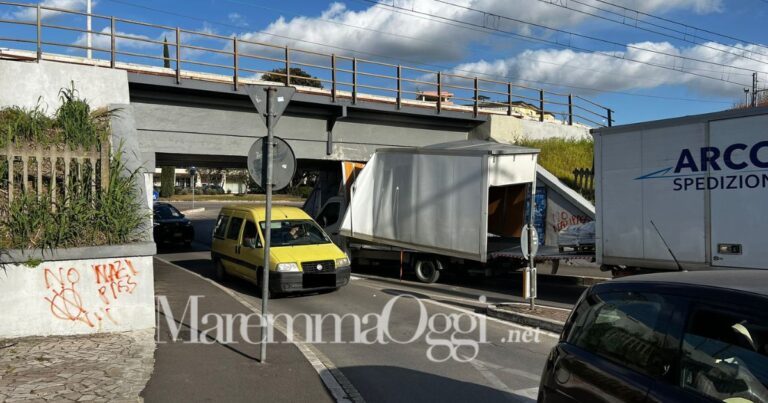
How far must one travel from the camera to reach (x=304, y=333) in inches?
328

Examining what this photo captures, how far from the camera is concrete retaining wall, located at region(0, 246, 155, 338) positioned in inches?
277

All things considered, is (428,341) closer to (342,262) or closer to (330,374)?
(330,374)

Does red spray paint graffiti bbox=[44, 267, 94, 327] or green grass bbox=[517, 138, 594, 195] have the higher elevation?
green grass bbox=[517, 138, 594, 195]

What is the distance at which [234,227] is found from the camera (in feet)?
43.4

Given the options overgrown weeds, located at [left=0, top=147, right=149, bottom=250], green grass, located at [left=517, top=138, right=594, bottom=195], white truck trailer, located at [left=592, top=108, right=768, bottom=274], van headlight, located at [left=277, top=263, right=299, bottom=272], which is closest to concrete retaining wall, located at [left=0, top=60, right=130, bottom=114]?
overgrown weeds, located at [left=0, top=147, right=149, bottom=250]

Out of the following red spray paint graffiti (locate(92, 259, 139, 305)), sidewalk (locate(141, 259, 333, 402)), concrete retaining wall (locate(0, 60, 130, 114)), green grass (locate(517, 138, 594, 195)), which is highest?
concrete retaining wall (locate(0, 60, 130, 114))

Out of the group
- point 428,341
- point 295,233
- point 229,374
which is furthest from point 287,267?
point 229,374

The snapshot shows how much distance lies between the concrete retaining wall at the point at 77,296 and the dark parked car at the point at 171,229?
14.3m

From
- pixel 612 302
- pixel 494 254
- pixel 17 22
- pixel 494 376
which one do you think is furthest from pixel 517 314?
pixel 17 22

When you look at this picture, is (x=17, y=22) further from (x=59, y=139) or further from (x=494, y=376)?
(x=494, y=376)

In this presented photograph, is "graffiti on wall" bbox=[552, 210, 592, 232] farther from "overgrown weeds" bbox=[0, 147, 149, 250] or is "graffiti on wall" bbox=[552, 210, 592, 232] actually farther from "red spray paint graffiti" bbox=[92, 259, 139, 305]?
"red spray paint graffiti" bbox=[92, 259, 139, 305]

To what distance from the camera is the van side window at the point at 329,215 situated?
16297mm

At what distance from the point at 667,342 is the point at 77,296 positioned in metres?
6.86

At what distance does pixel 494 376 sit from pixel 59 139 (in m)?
7.25
